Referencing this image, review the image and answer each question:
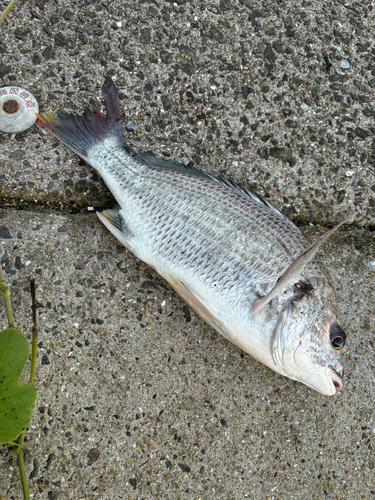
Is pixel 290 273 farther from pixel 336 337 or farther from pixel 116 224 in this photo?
pixel 116 224

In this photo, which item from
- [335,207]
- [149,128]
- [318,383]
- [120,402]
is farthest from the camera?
[335,207]

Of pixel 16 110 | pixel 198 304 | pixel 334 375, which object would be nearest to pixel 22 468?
pixel 198 304

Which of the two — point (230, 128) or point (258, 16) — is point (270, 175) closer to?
point (230, 128)

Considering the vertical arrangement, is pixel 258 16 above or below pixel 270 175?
above

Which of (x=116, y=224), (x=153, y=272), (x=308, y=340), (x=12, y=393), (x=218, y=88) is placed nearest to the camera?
(x=12, y=393)

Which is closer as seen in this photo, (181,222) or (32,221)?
(181,222)

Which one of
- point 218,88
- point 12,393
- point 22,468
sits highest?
point 218,88

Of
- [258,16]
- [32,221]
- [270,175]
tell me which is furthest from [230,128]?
[32,221]
